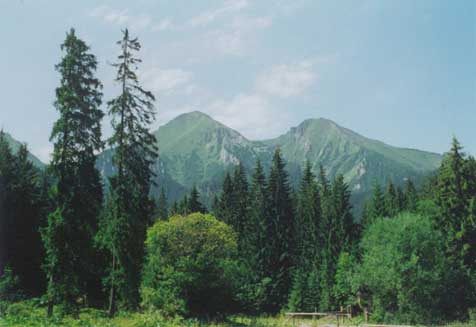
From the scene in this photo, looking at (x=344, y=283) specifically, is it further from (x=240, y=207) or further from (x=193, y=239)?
(x=193, y=239)

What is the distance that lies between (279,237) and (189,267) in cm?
2888

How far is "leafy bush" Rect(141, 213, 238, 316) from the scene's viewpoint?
2522 centimetres

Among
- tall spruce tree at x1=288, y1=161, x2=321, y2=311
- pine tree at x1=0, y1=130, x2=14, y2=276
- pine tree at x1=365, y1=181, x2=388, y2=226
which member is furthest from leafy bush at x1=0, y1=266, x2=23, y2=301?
pine tree at x1=365, y1=181, x2=388, y2=226

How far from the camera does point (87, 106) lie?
27172 mm

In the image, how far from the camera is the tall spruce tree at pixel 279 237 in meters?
51.5

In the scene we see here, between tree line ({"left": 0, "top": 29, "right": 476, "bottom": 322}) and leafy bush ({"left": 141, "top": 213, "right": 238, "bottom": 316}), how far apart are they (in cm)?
8

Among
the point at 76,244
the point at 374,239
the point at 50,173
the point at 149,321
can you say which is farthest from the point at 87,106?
the point at 374,239

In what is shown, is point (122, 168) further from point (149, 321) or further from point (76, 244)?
point (149, 321)

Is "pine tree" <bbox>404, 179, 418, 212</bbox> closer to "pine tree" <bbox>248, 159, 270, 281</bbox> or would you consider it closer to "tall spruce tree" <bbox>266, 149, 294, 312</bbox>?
"tall spruce tree" <bbox>266, 149, 294, 312</bbox>

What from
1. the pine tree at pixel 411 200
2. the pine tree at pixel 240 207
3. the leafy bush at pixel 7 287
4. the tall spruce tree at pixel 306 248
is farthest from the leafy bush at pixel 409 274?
the leafy bush at pixel 7 287

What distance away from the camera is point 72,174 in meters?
26.7

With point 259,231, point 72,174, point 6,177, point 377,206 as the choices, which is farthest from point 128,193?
point 377,206

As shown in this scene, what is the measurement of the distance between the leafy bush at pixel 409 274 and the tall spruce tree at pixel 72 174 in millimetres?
22340

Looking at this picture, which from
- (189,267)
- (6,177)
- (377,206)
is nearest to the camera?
(189,267)
